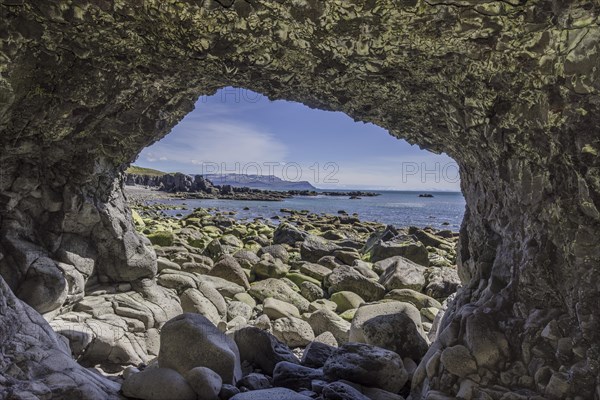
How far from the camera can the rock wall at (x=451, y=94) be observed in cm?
312

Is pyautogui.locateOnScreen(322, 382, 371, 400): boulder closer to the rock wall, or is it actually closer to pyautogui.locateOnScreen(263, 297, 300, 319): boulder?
the rock wall

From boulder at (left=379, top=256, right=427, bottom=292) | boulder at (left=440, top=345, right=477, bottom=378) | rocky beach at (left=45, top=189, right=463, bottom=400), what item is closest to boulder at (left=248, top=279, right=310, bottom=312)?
rocky beach at (left=45, top=189, right=463, bottom=400)

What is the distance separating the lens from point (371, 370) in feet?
16.7

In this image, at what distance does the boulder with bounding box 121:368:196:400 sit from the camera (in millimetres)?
4160

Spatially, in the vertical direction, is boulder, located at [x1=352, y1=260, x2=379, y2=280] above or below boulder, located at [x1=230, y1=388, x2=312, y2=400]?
below

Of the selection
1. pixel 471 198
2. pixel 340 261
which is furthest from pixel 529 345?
pixel 340 261

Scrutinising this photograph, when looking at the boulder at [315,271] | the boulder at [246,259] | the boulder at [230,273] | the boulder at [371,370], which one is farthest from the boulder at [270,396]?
the boulder at [246,259]

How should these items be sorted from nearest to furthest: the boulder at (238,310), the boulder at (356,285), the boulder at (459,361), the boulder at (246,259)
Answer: the boulder at (459,361), the boulder at (238,310), the boulder at (356,285), the boulder at (246,259)

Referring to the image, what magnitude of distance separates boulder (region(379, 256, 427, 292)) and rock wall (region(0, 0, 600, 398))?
550cm

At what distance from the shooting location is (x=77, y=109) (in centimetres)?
532

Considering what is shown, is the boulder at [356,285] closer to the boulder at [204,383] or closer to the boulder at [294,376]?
the boulder at [294,376]

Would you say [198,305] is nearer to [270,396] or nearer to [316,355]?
[316,355]

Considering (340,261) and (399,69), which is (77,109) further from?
(340,261)

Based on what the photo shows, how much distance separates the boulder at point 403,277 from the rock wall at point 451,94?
550 centimetres
